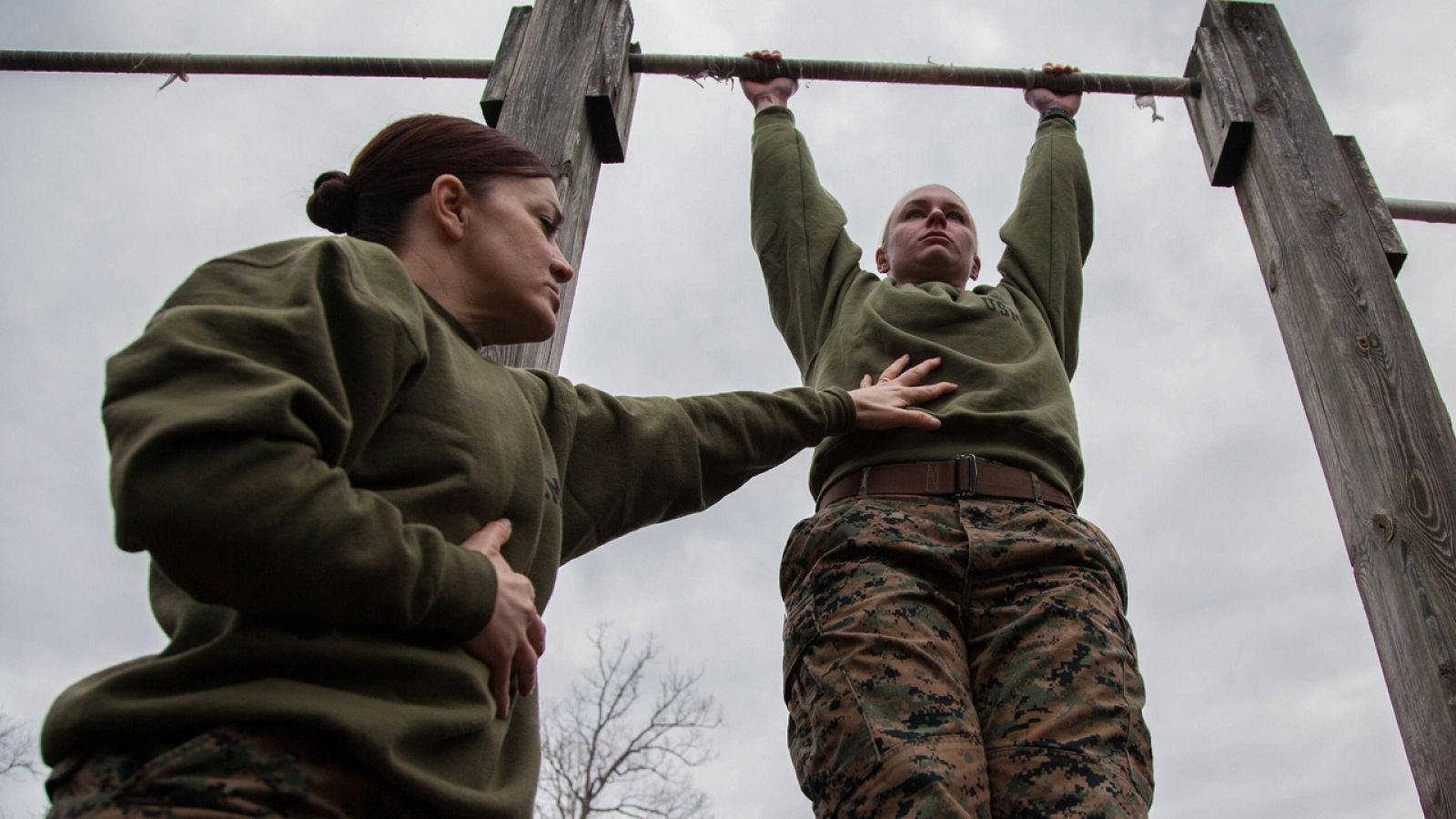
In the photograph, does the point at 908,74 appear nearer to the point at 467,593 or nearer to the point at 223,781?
the point at 467,593

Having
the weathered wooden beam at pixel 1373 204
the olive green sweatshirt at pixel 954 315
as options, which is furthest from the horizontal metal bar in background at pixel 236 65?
the weathered wooden beam at pixel 1373 204

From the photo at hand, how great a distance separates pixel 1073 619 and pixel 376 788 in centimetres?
115

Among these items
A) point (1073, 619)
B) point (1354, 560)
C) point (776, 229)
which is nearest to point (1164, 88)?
point (776, 229)

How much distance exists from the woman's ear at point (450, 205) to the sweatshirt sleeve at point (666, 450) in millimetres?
297

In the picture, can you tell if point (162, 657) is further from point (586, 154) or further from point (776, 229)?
point (776, 229)

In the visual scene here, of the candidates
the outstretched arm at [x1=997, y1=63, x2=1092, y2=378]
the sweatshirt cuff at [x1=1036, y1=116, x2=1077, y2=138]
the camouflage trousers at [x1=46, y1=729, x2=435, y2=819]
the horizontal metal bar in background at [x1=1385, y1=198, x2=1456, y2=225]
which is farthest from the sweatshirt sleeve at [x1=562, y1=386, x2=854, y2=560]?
the horizontal metal bar in background at [x1=1385, y1=198, x2=1456, y2=225]

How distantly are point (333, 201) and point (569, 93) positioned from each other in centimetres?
90

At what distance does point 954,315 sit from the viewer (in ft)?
7.38

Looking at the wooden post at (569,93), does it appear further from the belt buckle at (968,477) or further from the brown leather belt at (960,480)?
the belt buckle at (968,477)

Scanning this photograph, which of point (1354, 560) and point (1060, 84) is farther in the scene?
point (1060, 84)

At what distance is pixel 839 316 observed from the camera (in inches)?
93.9

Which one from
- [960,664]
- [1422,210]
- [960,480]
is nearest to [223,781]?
[960,664]

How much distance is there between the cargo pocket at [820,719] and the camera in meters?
1.59

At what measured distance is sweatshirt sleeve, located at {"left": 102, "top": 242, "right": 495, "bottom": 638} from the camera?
867mm
